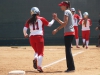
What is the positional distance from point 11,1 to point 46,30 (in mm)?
3068

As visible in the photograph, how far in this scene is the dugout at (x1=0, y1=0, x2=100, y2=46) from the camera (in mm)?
24594

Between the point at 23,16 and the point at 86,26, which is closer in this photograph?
the point at 86,26

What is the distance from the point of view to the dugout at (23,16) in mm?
24594

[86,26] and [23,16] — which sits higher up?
[23,16]

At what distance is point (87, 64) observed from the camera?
1232 cm

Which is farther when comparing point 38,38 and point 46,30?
point 46,30

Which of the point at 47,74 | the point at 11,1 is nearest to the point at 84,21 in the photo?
the point at 11,1

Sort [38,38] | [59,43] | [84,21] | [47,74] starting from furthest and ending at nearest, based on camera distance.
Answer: [59,43], [84,21], [38,38], [47,74]

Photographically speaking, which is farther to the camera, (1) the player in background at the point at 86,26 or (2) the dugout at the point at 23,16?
(2) the dugout at the point at 23,16

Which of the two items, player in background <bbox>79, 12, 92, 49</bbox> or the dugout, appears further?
the dugout

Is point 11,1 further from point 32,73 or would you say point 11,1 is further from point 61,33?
point 32,73

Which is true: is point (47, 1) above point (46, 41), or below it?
above

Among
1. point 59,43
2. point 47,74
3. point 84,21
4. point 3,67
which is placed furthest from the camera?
point 59,43

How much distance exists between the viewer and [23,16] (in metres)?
25.0
